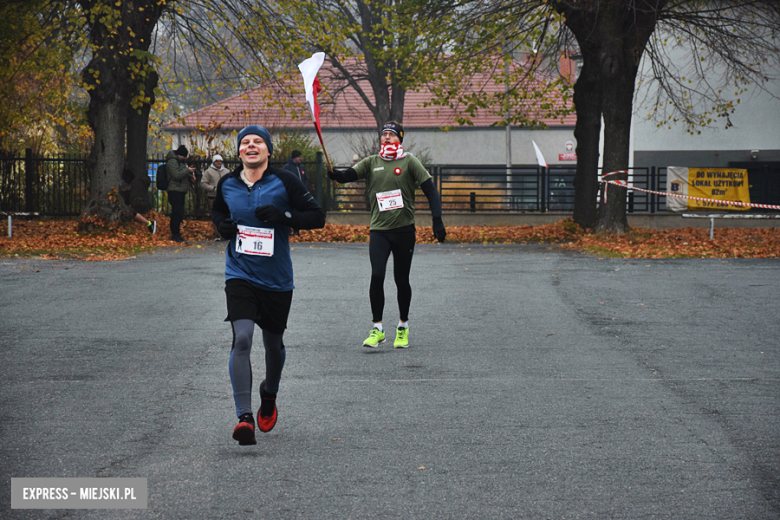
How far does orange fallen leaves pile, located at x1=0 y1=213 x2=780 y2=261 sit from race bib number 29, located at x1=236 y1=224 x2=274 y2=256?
1054 cm

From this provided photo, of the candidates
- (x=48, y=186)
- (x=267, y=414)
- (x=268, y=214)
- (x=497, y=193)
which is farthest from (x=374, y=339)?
(x=497, y=193)

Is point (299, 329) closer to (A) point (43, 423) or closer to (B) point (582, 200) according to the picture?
(A) point (43, 423)

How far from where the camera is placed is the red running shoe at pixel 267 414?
4.79 m

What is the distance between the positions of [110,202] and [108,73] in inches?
106

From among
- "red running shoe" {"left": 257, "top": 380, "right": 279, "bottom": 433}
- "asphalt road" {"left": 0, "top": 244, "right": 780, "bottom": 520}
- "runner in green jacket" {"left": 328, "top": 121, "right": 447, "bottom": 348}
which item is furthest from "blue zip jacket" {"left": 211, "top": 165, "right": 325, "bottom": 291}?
"runner in green jacket" {"left": 328, "top": 121, "right": 447, "bottom": 348}

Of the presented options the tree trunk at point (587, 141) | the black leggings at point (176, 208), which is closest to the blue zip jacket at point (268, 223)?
the black leggings at point (176, 208)

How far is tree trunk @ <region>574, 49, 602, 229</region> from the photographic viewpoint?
19.8 metres

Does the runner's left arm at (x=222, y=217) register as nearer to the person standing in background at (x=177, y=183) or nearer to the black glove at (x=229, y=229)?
the black glove at (x=229, y=229)

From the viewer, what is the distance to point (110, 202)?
17.9 m

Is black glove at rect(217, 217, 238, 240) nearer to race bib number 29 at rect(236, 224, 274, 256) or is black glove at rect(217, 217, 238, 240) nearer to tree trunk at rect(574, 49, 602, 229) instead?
race bib number 29 at rect(236, 224, 274, 256)

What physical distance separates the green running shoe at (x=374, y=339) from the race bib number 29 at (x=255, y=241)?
2.71m

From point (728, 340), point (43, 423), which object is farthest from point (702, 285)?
point (43, 423)

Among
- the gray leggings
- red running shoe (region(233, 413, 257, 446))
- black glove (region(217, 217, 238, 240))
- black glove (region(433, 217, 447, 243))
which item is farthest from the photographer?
black glove (region(433, 217, 447, 243))

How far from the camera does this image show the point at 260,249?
4.79m
